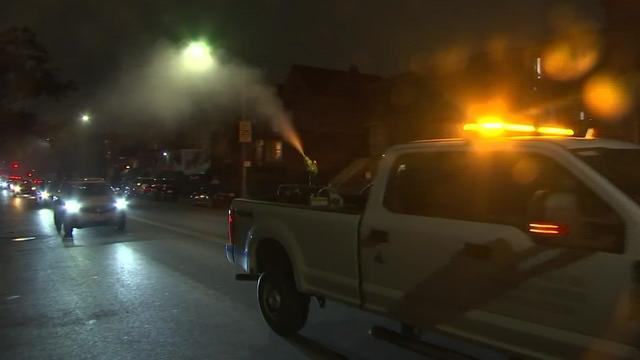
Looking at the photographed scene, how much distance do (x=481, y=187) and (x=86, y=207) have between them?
588 inches

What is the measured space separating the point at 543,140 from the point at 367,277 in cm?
179

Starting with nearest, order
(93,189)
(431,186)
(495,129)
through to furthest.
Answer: (495,129)
(431,186)
(93,189)

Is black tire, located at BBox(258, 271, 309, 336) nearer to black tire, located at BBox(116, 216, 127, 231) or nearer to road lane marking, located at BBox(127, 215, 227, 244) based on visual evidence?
road lane marking, located at BBox(127, 215, 227, 244)

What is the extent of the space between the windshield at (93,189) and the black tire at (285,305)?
499 inches

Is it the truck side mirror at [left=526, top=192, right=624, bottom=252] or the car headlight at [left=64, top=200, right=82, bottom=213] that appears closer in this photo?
the truck side mirror at [left=526, top=192, right=624, bottom=252]

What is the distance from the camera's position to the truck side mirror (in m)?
3.53

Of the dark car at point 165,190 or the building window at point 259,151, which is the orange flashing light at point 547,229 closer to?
the dark car at point 165,190

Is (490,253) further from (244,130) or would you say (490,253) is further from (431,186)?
(244,130)

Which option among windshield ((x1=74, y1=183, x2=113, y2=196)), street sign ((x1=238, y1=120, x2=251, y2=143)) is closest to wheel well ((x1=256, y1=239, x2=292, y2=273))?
windshield ((x1=74, y1=183, x2=113, y2=196))

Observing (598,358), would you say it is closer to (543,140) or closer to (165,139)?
(543,140)

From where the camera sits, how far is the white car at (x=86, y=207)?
678 inches

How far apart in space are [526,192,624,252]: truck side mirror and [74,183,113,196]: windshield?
52.4 ft

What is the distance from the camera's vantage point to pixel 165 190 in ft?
132

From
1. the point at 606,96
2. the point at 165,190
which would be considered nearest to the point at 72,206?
the point at 606,96
